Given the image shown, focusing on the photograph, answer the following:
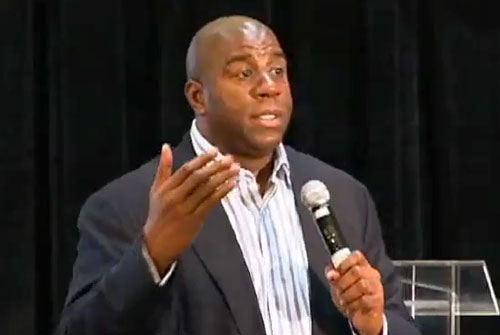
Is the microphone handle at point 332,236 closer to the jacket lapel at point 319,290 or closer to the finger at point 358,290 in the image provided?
A: the finger at point 358,290

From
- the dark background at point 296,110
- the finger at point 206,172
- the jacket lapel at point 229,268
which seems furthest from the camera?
the dark background at point 296,110

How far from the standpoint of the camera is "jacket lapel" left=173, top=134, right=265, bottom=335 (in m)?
1.60

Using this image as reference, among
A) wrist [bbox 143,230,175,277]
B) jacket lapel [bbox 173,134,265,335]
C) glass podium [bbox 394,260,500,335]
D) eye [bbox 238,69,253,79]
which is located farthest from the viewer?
glass podium [bbox 394,260,500,335]

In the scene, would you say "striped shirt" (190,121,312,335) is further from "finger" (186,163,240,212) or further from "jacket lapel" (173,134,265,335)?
"finger" (186,163,240,212)

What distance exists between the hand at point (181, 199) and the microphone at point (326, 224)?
15 cm

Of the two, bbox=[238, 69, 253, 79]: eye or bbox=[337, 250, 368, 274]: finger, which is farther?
bbox=[238, 69, 253, 79]: eye

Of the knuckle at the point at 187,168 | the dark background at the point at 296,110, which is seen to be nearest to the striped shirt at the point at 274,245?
the knuckle at the point at 187,168

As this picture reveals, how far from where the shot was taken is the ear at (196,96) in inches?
69.7

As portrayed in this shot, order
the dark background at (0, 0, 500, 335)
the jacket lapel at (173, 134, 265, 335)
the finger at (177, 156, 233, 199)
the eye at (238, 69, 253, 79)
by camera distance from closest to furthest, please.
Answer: the finger at (177, 156, 233, 199), the jacket lapel at (173, 134, 265, 335), the eye at (238, 69, 253, 79), the dark background at (0, 0, 500, 335)

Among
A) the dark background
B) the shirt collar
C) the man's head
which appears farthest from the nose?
the dark background

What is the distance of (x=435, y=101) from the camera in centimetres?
258

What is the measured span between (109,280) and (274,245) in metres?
0.28

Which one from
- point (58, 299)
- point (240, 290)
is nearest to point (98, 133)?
point (58, 299)

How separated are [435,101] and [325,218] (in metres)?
1.18
